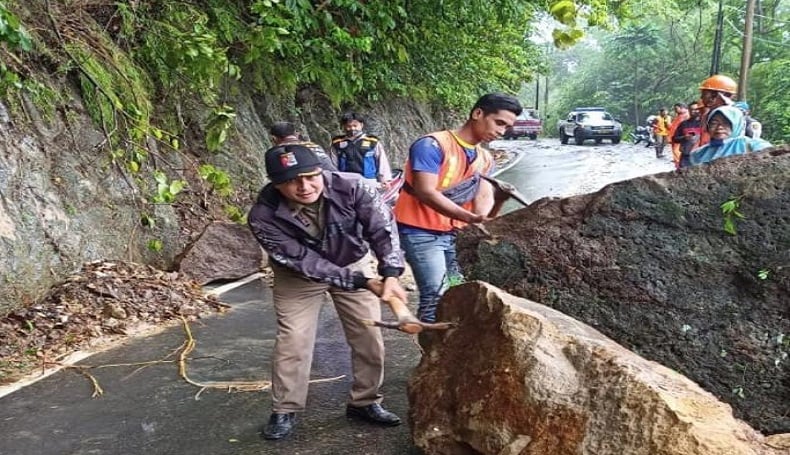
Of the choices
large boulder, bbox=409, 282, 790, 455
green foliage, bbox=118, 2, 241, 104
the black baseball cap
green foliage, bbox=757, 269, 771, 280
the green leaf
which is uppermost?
green foliage, bbox=118, 2, 241, 104

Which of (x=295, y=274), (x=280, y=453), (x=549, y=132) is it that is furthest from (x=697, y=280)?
(x=549, y=132)

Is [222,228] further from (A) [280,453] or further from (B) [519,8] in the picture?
(B) [519,8]

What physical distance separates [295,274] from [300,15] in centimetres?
611

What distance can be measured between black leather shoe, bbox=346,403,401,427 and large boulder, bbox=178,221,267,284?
349cm

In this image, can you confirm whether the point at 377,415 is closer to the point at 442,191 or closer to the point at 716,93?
the point at 442,191

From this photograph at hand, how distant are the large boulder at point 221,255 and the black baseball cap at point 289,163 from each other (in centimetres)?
380

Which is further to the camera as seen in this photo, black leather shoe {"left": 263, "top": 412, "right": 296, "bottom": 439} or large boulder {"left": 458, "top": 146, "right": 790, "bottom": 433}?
black leather shoe {"left": 263, "top": 412, "right": 296, "bottom": 439}

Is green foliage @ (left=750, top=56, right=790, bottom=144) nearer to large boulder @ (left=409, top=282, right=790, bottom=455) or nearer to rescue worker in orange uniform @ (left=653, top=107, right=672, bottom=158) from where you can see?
rescue worker in orange uniform @ (left=653, top=107, right=672, bottom=158)

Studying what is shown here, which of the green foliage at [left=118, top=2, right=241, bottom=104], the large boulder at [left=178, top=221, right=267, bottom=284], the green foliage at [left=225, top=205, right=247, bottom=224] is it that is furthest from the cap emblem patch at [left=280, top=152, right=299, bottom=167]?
the green foliage at [left=225, top=205, right=247, bottom=224]

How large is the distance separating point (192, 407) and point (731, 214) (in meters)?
3.19

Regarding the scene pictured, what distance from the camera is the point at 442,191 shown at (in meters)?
4.05

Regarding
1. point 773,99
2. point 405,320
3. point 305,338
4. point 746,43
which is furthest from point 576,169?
point 405,320

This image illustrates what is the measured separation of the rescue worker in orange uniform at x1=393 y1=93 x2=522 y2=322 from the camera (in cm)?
390

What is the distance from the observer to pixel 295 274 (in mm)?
3666
